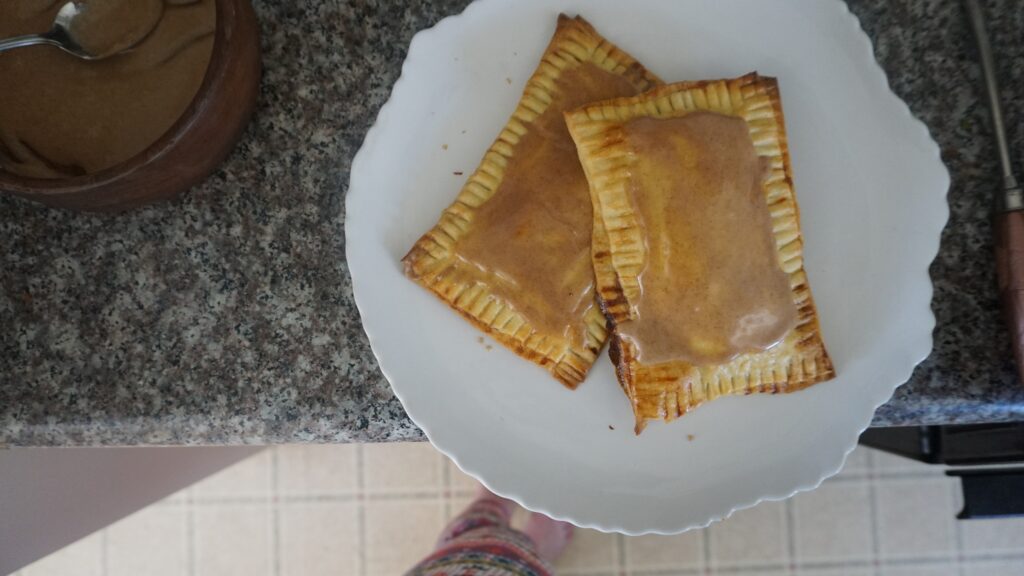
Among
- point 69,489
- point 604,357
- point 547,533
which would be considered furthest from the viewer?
point 547,533

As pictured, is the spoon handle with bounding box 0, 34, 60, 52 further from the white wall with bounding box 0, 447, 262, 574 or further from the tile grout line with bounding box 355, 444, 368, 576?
the tile grout line with bounding box 355, 444, 368, 576

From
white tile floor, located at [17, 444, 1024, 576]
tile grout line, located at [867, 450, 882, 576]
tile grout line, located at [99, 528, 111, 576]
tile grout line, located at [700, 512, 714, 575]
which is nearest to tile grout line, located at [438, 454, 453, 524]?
white tile floor, located at [17, 444, 1024, 576]

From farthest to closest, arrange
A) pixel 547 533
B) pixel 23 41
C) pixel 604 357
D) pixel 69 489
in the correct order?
pixel 547 533 → pixel 69 489 → pixel 604 357 → pixel 23 41

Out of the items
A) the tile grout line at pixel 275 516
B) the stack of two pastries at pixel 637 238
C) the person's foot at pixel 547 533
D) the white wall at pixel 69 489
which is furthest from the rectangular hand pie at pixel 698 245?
the tile grout line at pixel 275 516

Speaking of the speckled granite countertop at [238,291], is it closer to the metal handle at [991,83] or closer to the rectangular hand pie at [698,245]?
the rectangular hand pie at [698,245]

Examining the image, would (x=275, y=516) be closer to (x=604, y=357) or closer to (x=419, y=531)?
(x=419, y=531)

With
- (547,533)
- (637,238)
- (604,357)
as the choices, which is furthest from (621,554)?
(637,238)

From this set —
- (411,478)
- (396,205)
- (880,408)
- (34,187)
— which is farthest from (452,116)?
(411,478)
